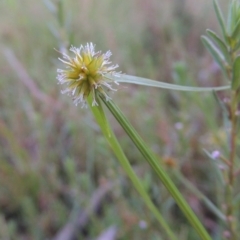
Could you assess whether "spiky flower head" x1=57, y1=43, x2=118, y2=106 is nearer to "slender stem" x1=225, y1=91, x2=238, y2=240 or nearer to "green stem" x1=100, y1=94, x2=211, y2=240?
"green stem" x1=100, y1=94, x2=211, y2=240

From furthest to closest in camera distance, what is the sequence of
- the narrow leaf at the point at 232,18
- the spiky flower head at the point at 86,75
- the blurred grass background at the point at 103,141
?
the blurred grass background at the point at 103,141 → the narrow leaf at the point at 232,18 → the spiky flower head at the point at 86,75

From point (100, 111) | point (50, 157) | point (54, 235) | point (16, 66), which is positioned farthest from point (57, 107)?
point (100, 111)

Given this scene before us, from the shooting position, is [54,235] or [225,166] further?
[54,235]

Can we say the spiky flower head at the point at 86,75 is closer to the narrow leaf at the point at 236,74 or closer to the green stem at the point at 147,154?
the green stem at the point at 147,154

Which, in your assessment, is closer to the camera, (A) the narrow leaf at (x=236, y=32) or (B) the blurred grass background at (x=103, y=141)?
(A) the narrow leaf at (x=236, y=32)

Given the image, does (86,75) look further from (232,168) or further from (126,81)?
(232,168)

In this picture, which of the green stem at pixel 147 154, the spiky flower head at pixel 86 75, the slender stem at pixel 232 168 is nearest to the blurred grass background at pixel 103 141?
the slender stem at pixel 232 168

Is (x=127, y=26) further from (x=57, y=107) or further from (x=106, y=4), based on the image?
(x=57, y=107)

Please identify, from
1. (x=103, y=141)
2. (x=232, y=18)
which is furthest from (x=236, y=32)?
(x=103, y=141)
